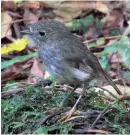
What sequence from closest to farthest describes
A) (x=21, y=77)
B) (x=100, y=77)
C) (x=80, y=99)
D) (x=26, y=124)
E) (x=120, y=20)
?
1. (x=26, y=124)
2. (x=80, y=99)
3. (x=100, y=77)
4. (x=21, y=77)
5. (x=120, y=20)

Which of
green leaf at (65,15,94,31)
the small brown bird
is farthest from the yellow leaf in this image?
the small brown bird

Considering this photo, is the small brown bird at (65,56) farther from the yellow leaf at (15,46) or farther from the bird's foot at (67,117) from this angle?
the yellow leaf at (15,46)

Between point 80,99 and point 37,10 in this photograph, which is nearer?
point 80,99

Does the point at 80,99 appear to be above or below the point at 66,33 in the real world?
below

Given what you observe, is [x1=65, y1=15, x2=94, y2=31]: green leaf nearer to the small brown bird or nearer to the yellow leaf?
the yellow leaf

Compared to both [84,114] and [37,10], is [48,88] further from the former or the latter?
[37,10]

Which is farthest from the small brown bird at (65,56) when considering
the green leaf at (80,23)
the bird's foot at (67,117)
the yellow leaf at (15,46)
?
the green leaf at (80,23)

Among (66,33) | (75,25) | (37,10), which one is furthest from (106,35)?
(66,33)
